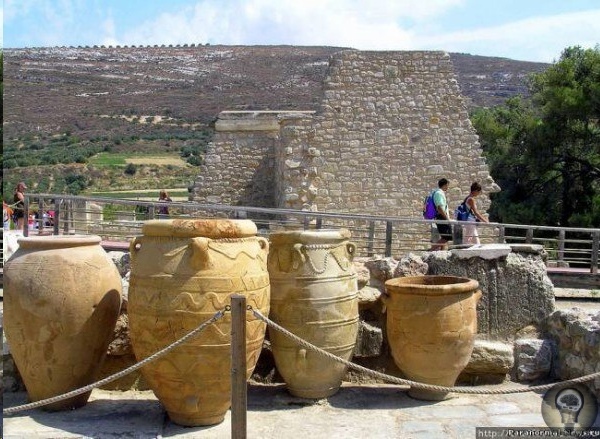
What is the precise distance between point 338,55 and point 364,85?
722 mm

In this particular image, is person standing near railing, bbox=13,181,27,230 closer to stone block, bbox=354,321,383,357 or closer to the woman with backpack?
the woman with backpack

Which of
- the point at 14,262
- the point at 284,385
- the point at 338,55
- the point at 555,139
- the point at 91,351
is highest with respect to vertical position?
the point at 338,55

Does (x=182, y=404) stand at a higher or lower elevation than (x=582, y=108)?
lower

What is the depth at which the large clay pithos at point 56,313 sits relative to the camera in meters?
4.29

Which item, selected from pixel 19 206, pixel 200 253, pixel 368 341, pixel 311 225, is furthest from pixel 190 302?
pixel 19 206

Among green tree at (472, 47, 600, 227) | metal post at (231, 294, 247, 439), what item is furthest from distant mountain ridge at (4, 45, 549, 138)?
metal post at (231, 294, 247, 439)

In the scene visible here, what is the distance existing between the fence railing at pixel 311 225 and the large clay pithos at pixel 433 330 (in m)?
4.03

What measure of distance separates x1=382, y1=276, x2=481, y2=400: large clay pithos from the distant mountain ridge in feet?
111

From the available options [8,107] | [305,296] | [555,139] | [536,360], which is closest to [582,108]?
[555,139]

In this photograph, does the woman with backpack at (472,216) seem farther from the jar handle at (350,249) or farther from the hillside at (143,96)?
the hillside at (143,96)

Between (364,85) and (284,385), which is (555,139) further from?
(284,385)

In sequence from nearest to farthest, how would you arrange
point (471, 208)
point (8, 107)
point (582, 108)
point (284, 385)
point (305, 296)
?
point (305, 296), point (284, 385), point (471, 208), point (582, 108), point (8, 107)

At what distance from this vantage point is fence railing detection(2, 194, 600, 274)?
9.82m

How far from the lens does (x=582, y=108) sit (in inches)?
755
